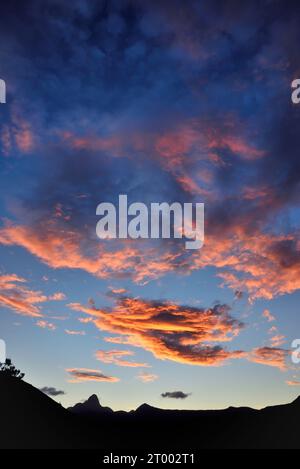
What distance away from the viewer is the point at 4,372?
17575cm

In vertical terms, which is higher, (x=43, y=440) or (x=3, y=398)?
(x=3, y=398)

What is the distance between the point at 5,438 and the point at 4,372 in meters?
27.6
